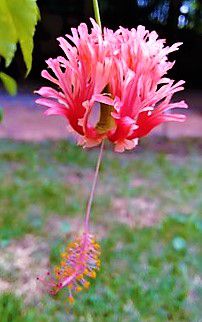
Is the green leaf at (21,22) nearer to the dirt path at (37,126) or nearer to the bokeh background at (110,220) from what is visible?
the bokeh background at (110,220)

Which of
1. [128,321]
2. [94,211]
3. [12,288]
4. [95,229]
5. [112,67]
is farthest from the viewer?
[94,211]

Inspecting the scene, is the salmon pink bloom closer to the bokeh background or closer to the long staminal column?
the long staminal column

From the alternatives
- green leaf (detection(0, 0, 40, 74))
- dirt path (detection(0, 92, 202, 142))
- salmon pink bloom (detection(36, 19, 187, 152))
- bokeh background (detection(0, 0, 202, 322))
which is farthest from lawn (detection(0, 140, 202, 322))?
salmon pink bloom (detection(36, 19, 187, 152))

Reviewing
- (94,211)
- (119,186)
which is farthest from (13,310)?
(119,186)

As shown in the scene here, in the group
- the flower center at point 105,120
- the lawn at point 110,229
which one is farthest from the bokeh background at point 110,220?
the flower center at point 105,120

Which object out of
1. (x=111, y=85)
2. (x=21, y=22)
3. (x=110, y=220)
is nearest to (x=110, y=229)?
(x=110, y=220)

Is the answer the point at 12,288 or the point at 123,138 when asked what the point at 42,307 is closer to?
the point at 12,288
